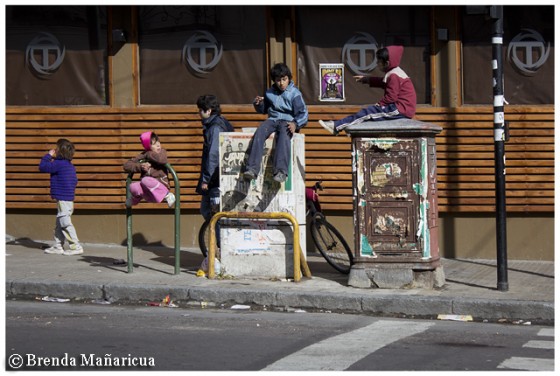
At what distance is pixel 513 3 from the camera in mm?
14180

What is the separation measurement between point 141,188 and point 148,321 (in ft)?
9.18

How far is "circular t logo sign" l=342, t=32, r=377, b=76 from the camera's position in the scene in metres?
14.7

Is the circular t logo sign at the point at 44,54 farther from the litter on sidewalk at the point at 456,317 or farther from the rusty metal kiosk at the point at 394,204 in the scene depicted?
the litter on sidewalk at the point at 456,317

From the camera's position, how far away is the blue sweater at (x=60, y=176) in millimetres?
14250

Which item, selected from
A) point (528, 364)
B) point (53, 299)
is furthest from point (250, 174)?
point (528, 364)

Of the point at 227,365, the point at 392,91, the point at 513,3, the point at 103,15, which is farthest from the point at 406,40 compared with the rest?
the point at 227,365

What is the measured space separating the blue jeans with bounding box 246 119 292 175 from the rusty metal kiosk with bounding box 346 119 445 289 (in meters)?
0.66

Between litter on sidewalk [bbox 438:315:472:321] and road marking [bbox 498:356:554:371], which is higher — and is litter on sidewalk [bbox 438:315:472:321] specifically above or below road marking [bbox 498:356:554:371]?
above

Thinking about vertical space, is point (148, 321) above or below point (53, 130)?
below

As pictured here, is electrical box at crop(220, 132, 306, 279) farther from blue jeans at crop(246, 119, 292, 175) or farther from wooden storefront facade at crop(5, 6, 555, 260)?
Result: wooden storefront facade at crop(5, 6, 555, 260)

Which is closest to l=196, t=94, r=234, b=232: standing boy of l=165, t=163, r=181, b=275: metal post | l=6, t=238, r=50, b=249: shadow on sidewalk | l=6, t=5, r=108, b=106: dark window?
l=165, t=163, r=181, b=275: metal post

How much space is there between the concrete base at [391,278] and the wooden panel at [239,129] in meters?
3.00

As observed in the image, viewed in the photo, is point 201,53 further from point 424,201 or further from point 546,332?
point 546,332

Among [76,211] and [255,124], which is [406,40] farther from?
[76,211]
